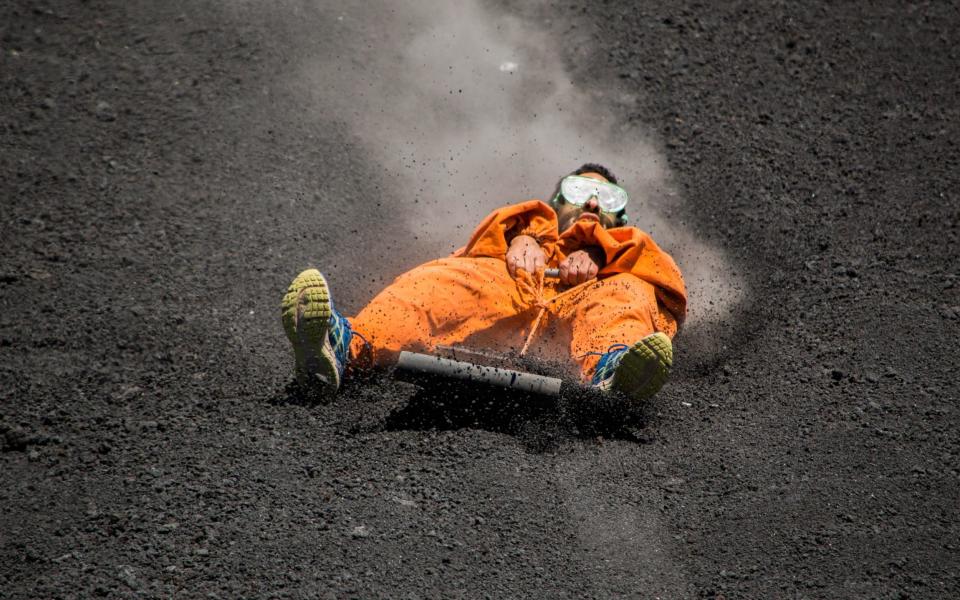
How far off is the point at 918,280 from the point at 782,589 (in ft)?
8.96

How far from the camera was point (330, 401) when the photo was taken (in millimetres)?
4305

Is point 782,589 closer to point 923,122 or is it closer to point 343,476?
point 343,476

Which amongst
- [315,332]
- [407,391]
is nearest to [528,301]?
[407,391]

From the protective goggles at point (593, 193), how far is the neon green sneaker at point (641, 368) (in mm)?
1456

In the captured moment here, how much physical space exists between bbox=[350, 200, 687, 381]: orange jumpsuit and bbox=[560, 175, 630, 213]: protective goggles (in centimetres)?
33

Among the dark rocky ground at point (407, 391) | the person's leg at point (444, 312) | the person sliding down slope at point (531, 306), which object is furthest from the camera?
the person's leg at point (444, 312)

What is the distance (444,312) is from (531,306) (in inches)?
17.6

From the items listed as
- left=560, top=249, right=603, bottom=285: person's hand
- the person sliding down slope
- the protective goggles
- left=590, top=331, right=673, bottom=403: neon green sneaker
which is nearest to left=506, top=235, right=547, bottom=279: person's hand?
the person sliding down slope

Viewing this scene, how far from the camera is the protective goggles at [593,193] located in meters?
5.53

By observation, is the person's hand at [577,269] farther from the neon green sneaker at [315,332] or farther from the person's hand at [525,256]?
the neon green sneaker at [315,332]

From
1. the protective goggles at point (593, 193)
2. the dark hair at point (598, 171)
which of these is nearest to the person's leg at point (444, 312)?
the protective goggles at point (593, 193)

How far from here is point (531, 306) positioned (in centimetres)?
484

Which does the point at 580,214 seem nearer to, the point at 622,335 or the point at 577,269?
the point at 577,269

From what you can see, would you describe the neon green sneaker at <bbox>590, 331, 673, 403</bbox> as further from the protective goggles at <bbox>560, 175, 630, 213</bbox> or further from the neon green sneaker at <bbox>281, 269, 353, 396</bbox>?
the protective goggles at <bbox>560, 175, 630, 213</bbox>
